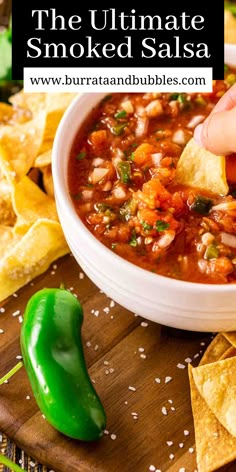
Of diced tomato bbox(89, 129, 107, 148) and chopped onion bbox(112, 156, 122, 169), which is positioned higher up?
diced tomato bbox(89, 129, 107, 148)

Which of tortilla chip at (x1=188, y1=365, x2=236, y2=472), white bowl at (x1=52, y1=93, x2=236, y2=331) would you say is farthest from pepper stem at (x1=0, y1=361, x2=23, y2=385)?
tortilla chip at (x1=188, y1=365, x2=236, y2=472)

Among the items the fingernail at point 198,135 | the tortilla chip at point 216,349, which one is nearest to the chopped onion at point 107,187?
the fingernail at point 198,135

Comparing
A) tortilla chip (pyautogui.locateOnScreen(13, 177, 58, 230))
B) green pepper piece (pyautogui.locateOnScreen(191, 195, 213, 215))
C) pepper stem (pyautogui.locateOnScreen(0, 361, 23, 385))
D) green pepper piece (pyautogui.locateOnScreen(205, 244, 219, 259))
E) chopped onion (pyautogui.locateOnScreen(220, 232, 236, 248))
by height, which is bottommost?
pepper stem (pyautogui.locateOnScreen(0, 361, 23, 385))

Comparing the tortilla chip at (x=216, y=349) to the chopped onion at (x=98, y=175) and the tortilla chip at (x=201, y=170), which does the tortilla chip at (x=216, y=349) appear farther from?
the chopped onion at (x=98, y=175)

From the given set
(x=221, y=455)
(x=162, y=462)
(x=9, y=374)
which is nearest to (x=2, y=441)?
(x=9, y=374)

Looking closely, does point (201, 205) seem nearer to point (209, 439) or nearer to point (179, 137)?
point (179, 137)

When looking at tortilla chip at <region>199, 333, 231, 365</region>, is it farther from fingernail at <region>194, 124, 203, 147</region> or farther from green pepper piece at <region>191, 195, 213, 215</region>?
fingernail at <region>194, 124, 203, 147</region>

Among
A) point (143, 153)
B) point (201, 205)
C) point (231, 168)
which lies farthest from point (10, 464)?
point (231, 168)
